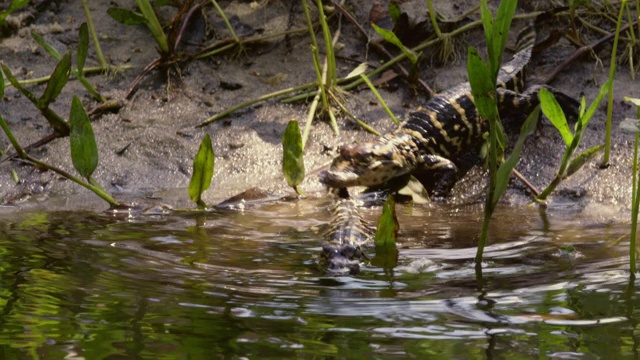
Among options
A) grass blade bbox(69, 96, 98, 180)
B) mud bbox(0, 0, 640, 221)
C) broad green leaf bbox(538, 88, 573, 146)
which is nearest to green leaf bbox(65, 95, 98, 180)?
grass blade bbox(69, 96, 98, 180)

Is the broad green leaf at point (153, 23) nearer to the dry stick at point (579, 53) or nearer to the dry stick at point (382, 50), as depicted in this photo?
the dry stick at point (382, 50)

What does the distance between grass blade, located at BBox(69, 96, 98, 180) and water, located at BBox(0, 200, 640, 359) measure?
36 centimetres

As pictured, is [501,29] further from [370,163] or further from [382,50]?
[382,50]

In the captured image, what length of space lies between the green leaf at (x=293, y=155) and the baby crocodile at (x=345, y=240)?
34 cm

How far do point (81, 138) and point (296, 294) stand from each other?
1614 mm

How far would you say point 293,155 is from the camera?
504 centimetres

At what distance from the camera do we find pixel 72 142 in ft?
14.2

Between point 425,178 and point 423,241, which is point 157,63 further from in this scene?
point 423,241

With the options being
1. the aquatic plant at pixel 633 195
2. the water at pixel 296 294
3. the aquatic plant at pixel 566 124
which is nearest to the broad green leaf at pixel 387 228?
the water at pixel 296 294

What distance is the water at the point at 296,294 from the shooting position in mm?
2631

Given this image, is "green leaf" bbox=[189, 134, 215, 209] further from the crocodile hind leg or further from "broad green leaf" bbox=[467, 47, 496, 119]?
the crocodile hind leg

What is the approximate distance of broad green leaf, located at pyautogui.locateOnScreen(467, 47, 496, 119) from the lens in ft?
10.3

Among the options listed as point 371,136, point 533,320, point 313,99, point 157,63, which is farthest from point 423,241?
point 157,63

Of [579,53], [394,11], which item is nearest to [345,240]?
[394,11]
